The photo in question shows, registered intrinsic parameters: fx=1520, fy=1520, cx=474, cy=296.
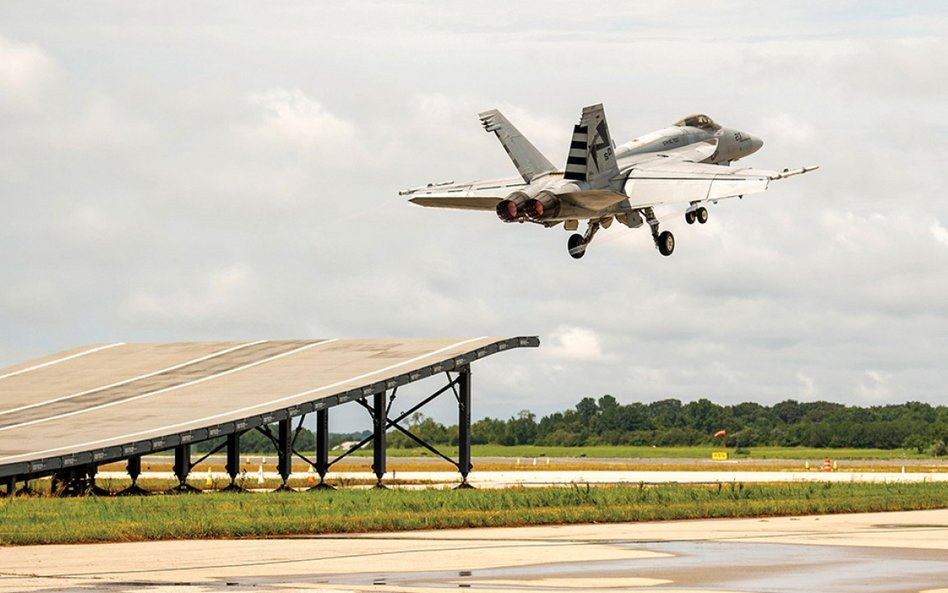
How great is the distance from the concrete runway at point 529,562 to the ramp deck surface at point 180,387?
559 inches

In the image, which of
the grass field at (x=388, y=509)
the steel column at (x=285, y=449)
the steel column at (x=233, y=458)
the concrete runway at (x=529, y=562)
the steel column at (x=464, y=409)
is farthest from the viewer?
the steel column at (x=464, y=409)

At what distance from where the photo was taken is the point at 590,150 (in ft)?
150

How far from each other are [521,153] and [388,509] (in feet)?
57.1

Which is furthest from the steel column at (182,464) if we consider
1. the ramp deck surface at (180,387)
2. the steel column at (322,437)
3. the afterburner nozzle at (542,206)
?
the afterburner nozzle at (542,206)

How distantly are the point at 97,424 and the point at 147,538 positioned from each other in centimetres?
Result: 1783

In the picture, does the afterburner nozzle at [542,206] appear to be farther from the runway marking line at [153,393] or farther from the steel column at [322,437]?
the runway marking line at [153,393]

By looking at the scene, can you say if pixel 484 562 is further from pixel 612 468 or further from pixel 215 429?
pixel 612 468

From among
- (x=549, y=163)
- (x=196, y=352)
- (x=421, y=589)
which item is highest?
(x=549, y=163)

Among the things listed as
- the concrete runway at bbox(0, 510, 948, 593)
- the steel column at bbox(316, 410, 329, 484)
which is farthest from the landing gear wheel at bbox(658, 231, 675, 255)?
the concrete runway at bbox(0, 510, 948, 593)

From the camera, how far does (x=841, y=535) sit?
91.0 ft

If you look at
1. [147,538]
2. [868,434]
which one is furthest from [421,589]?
[868,434]

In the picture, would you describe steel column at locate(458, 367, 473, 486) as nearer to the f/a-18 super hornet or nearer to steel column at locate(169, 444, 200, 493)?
the f/a-18 super hornet

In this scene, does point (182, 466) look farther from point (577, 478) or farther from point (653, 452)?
point (653, 452)

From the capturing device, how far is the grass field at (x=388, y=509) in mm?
28906
